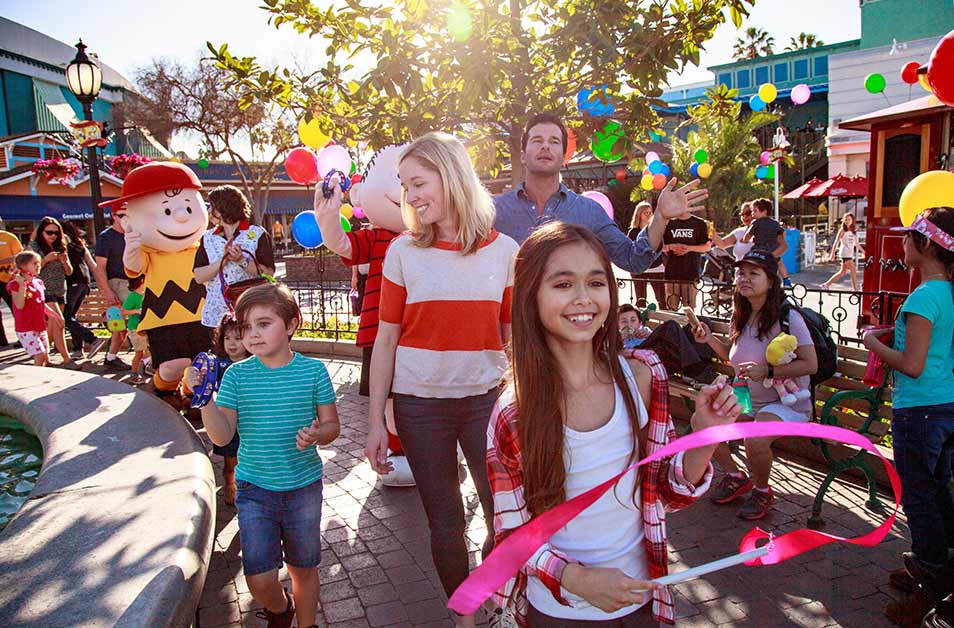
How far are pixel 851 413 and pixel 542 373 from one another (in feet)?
11.4

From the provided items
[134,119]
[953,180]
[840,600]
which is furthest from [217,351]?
[134,119]

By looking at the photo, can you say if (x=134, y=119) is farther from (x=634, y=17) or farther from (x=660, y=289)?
(x=634, y=17)

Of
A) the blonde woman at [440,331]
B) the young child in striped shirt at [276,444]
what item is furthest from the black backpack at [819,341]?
the young child in striped shirt at [276,444]

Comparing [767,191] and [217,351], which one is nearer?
[217,351]

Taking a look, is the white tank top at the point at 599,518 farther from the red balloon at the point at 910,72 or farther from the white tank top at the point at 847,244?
the white tank top at the point at 847,244

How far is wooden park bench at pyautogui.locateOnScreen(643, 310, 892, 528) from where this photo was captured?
396cm

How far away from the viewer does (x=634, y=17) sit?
4.96 metres

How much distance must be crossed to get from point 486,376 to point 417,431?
0.35 meters

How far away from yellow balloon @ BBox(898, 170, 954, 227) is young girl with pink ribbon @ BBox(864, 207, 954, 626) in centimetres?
184

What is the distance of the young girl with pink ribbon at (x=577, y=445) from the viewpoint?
182 cm

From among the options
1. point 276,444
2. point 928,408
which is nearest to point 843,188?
point 928,408

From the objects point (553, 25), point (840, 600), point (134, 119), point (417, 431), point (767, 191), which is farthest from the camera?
point (134, 119)

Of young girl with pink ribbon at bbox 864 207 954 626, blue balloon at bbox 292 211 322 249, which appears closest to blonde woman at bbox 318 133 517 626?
young girl with pink ribbon at bbox 864 207 954 626

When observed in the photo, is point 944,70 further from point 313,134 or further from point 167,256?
point 167,256
